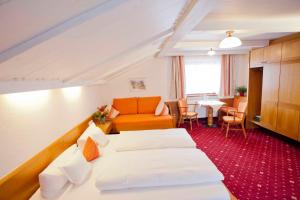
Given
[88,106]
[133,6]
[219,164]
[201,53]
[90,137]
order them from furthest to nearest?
[201,53], [88,106], [219,164], [90,137], [133,6]

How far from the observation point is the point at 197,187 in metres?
1.74

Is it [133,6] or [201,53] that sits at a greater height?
[201,53]

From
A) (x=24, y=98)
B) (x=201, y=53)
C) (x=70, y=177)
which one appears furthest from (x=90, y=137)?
(x=201, y=53)

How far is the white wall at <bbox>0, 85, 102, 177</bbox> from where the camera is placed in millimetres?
1468

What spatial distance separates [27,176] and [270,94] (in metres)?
4.87

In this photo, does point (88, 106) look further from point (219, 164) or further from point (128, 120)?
point (219, 164)

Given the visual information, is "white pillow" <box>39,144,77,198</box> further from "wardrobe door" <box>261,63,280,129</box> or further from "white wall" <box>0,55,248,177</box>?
"wardrobe door" <box>261,63,280,129</box>

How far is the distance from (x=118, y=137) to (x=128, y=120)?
1404mm

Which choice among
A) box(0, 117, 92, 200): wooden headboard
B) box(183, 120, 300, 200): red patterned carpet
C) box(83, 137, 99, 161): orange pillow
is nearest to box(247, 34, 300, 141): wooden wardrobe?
box(183, 120, 300, 200): red patterned carpet

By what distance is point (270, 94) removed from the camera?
13.7 feet

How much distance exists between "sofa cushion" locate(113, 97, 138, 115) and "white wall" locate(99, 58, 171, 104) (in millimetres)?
207

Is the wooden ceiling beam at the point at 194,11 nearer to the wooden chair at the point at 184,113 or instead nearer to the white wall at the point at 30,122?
the white wall at the point at 30,122

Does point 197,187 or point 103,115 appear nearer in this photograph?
point 197,187

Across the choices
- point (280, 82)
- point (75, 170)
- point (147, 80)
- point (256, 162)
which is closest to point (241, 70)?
point (280, 82)
